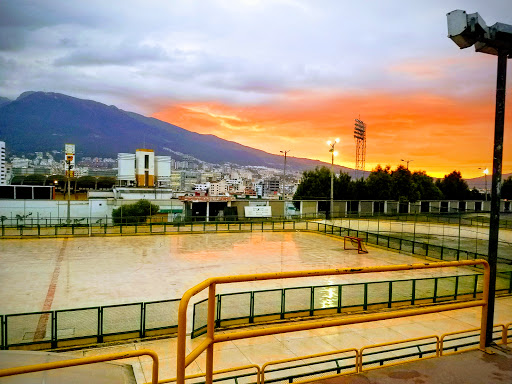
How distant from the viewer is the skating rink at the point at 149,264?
732 inches

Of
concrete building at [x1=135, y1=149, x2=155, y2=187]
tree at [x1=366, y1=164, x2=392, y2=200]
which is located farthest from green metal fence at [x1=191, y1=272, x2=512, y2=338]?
concrete building at [x1=135, y1=149, x2=155, y2=187]

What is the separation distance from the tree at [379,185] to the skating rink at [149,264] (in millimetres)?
34957

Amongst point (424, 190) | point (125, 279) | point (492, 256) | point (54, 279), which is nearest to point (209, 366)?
point (492, 256)

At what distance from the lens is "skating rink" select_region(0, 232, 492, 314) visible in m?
18.6

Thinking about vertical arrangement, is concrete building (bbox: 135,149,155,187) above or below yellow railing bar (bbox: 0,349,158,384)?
above

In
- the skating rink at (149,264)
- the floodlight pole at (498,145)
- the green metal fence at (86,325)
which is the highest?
the floodlight pole at (498,145)

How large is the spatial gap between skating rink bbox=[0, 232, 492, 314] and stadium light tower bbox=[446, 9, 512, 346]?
46.5ft

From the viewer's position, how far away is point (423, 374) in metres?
3.85

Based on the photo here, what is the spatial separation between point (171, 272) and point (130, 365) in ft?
43.0

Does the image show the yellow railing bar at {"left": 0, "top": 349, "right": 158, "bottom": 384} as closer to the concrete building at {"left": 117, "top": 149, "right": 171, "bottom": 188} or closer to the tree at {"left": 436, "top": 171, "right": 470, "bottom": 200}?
the tree at {"left": 436, "top": 171, "right": 470, "bottom": 200}

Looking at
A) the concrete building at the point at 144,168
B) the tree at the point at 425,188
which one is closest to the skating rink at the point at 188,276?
the tree at the point at 425,188

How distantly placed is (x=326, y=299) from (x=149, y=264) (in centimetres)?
1303

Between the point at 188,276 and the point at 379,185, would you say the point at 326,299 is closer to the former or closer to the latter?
the point at 188,276

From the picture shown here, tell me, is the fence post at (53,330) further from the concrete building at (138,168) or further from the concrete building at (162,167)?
the concrete building at (162,167)
